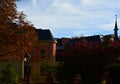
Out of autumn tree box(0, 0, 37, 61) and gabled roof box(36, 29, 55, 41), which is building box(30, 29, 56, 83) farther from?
autumn tree box(0, 0, 37, 61)

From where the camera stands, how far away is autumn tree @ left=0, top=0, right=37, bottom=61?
39.3 m

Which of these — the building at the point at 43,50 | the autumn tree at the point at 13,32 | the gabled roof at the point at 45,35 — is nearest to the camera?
the autumn tree at the point at 13,32

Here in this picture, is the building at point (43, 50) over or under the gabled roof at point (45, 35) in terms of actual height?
under

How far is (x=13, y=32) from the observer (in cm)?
4012

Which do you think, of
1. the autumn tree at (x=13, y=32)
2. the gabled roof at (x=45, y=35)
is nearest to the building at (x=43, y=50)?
the gabled roof at (x=45, y=35)

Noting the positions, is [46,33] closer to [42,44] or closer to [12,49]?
[42,44]

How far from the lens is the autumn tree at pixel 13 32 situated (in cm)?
3928

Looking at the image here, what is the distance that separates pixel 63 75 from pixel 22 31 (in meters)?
5.45

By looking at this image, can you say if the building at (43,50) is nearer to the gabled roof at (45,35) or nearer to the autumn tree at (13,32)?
the gabled roof at (45,35)

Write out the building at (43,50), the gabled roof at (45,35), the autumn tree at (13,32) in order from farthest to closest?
the gabled roof at (45,35)
the building at (43,50)
the autumn tree at (13,32)

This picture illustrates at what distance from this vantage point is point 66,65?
139 ft

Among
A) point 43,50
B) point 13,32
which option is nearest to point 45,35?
point 43,50

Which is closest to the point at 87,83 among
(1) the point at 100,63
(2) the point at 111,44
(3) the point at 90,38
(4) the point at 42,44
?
(1) the point at 100,63

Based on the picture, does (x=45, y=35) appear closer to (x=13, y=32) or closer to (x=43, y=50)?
(x=43, y=50)
